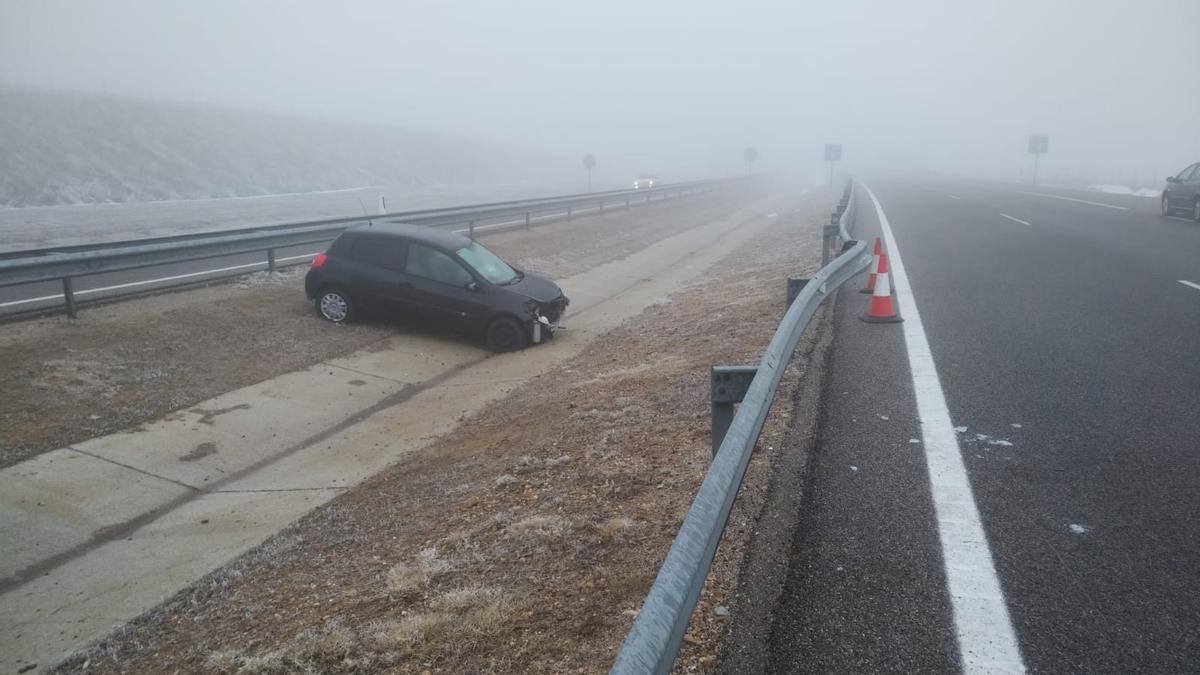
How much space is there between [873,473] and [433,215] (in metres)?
15.1

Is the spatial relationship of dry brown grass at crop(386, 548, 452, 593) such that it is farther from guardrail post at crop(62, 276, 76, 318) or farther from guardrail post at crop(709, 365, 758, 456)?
guardrail post at crop(62, 276, 76, 318)

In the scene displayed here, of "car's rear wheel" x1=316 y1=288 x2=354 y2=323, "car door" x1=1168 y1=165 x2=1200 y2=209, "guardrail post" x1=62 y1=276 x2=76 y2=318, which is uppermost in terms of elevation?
"car door" x1=1168 y1=165 x2=1200 y2=209

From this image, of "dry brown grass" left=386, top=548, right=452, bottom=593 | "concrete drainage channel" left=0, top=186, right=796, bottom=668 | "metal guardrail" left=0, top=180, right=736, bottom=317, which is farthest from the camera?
"metal guardrail" left=0, top=180, right=736, bottom=317

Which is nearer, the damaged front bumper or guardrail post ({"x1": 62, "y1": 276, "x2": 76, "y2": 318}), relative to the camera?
guardrail post ({"x1": 62, "y1": 276, "x2": 76, "y2": 318})

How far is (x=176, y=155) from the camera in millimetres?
43969

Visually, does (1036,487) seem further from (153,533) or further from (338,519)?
(153,533)

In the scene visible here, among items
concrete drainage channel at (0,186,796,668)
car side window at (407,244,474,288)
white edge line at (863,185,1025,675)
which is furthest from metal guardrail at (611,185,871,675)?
car side window at (407,244,474,288)

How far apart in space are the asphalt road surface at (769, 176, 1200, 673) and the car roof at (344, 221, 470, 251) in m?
6.30

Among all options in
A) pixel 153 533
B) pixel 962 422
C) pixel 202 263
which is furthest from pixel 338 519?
pixel 202 263

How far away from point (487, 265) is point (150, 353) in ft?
15.3

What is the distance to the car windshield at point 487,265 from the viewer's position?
11.8m

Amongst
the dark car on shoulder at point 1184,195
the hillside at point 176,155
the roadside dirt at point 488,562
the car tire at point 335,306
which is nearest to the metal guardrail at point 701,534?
the roadside dirt at point 488,562

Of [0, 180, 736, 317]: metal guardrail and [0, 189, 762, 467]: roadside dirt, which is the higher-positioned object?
[0, 180, 736, 317]: metal guardrail

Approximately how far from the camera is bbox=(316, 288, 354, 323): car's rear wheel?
464 inches
